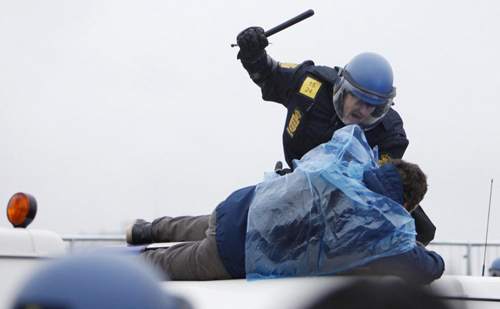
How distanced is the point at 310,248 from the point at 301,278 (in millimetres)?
129

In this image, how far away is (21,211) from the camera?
2721 mm

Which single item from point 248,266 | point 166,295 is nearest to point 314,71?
point 248,266

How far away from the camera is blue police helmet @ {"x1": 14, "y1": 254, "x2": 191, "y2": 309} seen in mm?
638

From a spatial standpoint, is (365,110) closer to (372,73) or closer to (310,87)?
(372,73)

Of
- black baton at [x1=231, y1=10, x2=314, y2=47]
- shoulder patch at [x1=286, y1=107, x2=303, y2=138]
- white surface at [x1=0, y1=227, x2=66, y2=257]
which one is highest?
black baton at [x1=231, y1=10, x2=314, y2=47]

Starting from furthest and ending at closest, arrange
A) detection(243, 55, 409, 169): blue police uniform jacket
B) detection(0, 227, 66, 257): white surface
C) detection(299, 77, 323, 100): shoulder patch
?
detection(299, 77, 323, 100): shoulder patch
detection(243, 55, 409, 169): blue police uniform jacket
detection(0, 227, 66, 257): white surface

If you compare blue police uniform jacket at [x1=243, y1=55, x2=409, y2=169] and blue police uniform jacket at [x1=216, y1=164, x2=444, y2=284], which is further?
blue police uniform jacket at [x1=243, y1=55, x2=409, y2=169]

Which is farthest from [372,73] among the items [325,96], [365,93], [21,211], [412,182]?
[21,211]

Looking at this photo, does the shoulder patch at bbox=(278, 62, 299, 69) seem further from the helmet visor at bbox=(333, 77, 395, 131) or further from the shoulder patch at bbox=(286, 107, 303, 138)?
the helmet visor at bbox=(333, 77, 395, 131)

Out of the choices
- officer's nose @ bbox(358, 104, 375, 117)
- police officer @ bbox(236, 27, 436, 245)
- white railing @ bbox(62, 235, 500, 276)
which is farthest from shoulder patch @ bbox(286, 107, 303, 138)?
white railing @ bbox(62, 235, 500, 276)

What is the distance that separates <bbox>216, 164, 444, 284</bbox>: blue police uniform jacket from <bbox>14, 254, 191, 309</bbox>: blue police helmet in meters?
1.51

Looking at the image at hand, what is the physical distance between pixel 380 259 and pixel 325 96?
1.59 meters

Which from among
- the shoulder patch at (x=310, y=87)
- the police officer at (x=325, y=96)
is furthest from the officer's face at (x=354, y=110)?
the shoulder patch at (x=310, y=87)

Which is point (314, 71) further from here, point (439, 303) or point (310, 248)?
point (439, 303)
